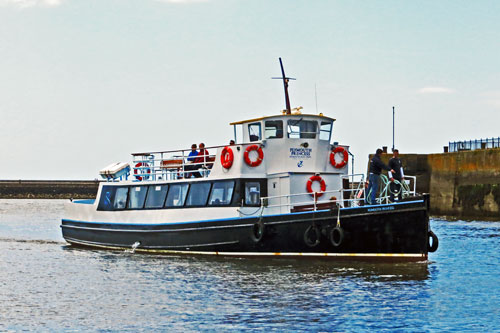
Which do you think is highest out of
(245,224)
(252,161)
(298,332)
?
(252,161)

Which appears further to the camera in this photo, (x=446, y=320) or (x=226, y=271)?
(x=226, y=271)

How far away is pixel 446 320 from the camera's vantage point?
14.3m

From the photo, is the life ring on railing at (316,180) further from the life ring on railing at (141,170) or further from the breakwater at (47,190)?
the breakwater at (47,190)

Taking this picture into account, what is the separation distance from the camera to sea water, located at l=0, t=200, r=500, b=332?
14.0 metres

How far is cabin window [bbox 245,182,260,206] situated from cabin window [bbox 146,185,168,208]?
3.62 metres

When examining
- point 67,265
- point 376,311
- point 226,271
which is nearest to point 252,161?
point 226,271

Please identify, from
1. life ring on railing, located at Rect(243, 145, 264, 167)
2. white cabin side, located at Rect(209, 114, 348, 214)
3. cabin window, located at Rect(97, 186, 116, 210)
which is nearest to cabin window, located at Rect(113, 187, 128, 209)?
cabin window, located at Rect(97, 186, 116, 210)

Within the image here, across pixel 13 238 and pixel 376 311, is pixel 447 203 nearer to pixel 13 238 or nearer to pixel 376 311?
pixel 13 238

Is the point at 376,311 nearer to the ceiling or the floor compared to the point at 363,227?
nearer to the floor

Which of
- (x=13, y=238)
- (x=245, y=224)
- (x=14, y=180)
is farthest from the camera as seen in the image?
(x=14, y=180)

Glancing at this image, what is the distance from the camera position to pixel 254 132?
23.1 meters

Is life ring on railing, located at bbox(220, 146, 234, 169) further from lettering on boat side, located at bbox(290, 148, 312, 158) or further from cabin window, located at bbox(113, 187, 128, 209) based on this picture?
cabin window, located at bbox(113, 187, 128, 209)

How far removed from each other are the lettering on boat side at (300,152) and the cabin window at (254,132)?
121 cm

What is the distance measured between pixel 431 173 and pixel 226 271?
1449 inches
